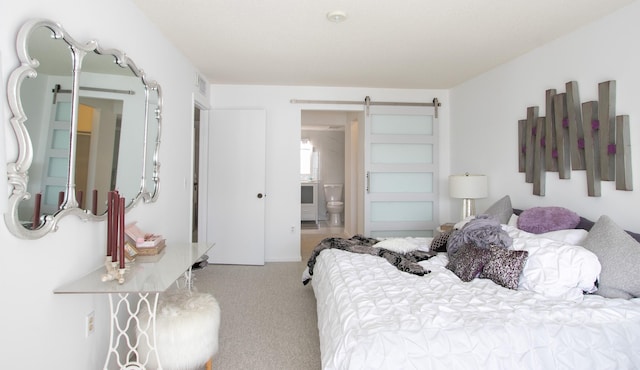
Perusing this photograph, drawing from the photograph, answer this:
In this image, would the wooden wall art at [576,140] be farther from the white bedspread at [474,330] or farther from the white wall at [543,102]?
the white bedspread at [474,330]

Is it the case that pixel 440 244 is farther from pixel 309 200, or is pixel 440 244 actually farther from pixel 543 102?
pixel 309 200

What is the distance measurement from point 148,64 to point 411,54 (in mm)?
2368

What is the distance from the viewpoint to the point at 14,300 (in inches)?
53.8

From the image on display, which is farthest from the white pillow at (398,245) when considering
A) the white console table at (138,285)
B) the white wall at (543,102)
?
the white console table at (138,285)

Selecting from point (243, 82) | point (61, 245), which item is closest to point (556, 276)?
point (61, 245)

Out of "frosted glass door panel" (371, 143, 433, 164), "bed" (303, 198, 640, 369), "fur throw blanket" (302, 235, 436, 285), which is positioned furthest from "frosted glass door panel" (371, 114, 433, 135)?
"bed" (303, 198, 640, 369)

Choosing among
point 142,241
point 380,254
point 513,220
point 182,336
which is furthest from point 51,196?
point 513,220

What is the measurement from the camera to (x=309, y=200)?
7969mm

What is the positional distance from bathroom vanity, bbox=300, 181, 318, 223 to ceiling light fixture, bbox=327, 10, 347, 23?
17.9ft

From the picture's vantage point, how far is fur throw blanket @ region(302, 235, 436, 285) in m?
2.45

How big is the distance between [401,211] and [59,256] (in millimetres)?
3996

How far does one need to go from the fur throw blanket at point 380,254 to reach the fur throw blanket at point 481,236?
0.78 ft

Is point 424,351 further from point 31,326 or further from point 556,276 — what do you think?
point 31,326

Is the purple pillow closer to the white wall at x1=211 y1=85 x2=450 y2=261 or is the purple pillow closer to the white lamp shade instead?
the white lamp shade
